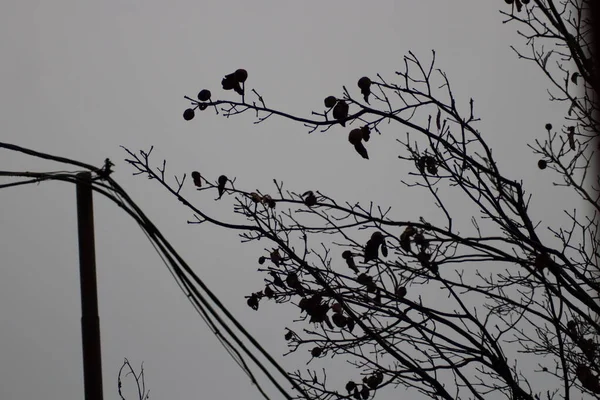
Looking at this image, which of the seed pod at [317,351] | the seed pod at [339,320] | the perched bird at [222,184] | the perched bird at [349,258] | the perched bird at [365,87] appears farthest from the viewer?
the seed pod at [317,351]

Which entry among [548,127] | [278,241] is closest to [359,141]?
[278,241]

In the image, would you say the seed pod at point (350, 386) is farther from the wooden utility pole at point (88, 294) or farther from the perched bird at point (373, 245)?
the wooden utility pole at point (88, 294)

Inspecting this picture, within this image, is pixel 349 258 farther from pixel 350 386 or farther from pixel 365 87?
pixel 365 87

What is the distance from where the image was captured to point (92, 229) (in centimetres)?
293

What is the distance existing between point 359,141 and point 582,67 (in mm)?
1401

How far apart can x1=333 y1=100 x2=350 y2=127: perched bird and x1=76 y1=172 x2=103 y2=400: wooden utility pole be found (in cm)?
126

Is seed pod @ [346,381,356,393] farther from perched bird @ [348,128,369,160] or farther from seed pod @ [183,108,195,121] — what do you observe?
seed pod @ [183,108,195,121]

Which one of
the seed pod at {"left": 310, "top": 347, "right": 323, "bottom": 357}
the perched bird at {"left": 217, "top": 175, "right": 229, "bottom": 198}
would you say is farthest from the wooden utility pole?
the seed pod at {"left": 310, "top": 347, "right": 323, "bottom": 357}

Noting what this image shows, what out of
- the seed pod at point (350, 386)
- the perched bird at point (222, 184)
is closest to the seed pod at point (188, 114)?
the perched bird at point (222, 184)

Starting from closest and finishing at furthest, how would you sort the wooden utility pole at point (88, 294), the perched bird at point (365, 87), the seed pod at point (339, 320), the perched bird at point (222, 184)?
1. the wooden utility pole at point (88, 294)
2. the perched bird at point (365, 87)
3. the seed pod at point (339, 320)
4. the perched bird at point (222, 184)

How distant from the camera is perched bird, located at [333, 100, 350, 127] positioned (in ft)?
10.7

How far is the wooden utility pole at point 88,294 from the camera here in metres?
2.76

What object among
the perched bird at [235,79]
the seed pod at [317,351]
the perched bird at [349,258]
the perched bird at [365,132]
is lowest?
the seed pod at [317,351]

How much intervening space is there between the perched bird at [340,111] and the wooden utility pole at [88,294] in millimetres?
1255
